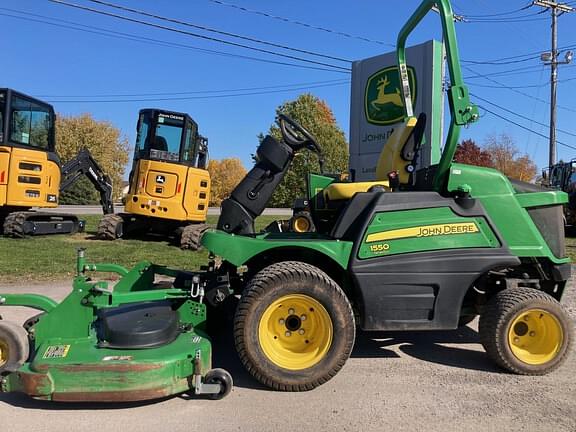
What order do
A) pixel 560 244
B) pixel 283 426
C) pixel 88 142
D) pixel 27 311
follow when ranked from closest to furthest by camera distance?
pixel 283 426 < pixel 560 244 < pixel 27 311 < pixel 88 142

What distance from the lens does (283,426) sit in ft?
10.2

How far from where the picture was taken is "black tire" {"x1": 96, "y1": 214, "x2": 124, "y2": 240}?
12.6 m

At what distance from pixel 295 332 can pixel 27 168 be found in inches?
427

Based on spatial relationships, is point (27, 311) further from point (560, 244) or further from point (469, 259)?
point (560, 244)

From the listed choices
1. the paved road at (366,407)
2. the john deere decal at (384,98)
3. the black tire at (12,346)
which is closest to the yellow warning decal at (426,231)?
the paved road at (366,407)

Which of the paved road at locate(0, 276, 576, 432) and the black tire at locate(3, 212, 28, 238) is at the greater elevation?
the black tire at locate(3, 212, 28, 238)

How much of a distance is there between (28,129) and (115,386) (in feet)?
37.3

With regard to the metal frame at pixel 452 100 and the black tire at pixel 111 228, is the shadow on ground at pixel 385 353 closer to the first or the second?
the metal frame at pixel 452 100

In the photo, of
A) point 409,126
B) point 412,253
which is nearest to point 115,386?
point 412,253

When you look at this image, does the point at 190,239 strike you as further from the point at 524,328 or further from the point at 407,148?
the point at 524,328

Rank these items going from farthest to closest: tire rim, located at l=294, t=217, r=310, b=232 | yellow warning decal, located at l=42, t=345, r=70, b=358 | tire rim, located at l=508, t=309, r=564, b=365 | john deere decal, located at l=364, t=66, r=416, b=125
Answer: john deere decal, located at l=364, t=66, r=416, b=125, tire rim, located at l=294, t=217, r=310, b=232, tire rim, located at l=508, t=309, r=564, b=365, yellow warning decal, located at l=42, t=345, r=70, b=358

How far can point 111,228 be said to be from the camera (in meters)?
12.6

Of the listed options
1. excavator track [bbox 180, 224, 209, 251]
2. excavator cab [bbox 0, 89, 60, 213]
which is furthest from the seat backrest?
excavator cab [bbox 0, 89, 60, 213]

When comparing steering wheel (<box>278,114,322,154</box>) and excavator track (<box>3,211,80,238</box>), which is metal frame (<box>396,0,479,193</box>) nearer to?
steering wheel (<box>278,114,322,154</box>)
